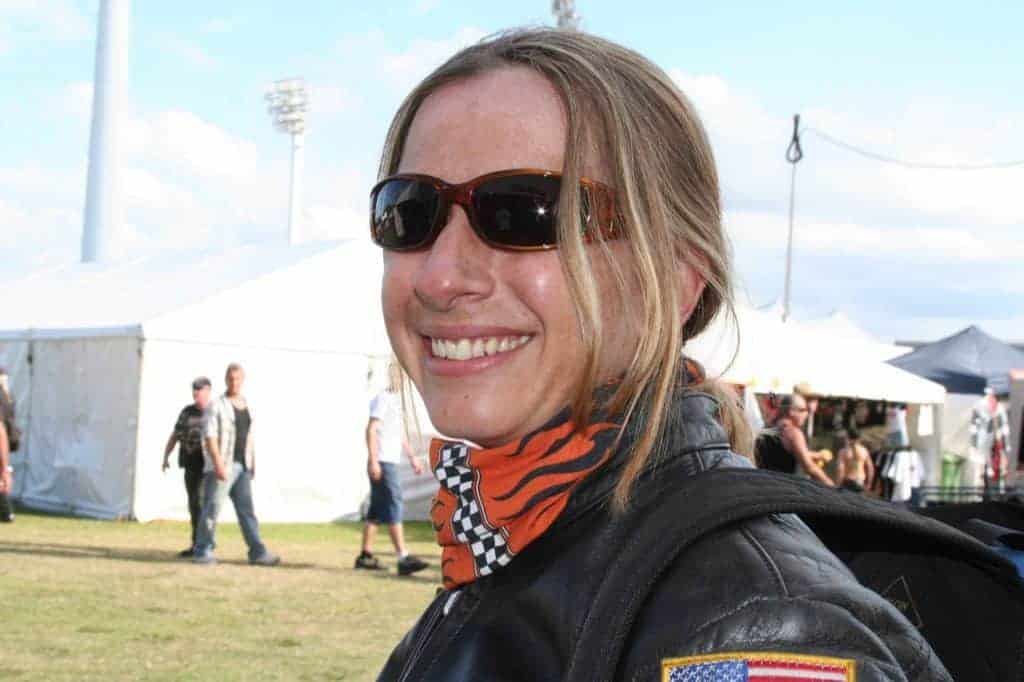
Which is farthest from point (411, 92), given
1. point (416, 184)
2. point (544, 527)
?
point (544, 527)

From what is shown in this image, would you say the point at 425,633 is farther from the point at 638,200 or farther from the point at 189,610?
the point at 189,610

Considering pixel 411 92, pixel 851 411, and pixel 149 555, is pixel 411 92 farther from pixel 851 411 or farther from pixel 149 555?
pixel 851 411

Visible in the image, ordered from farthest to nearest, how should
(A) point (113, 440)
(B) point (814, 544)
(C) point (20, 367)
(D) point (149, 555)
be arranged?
1. (C) point (20, 367)
2. (A) point (113, 440)
3. (D) point (149, 555)
4. (B) point (814, 544)

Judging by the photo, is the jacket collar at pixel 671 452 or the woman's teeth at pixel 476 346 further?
the woman's teeth at pixel 476 346

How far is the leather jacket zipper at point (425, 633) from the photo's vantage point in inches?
54.0

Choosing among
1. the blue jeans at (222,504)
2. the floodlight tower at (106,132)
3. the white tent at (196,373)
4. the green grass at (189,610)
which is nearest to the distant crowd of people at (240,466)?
the blue jeans at (222,504)

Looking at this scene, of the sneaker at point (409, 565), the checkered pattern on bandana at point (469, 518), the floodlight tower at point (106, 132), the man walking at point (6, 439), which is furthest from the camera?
the floodlight tower at point (106, 132)

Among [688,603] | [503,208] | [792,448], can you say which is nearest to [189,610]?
[792,448]

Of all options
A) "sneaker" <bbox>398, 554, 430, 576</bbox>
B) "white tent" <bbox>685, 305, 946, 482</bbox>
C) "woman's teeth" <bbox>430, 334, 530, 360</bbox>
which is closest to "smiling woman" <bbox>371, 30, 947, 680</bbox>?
"woman's teeth" <bbox>430, 334, 530, 360</bbox>

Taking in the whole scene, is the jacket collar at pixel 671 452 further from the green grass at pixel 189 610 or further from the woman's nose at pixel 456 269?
the green grass at pixel 189 610

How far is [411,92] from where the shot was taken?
1572 mm

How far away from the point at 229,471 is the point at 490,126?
995 cm

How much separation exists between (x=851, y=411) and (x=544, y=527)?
17.1 m

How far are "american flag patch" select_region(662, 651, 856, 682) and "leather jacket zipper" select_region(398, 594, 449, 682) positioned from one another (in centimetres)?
50
